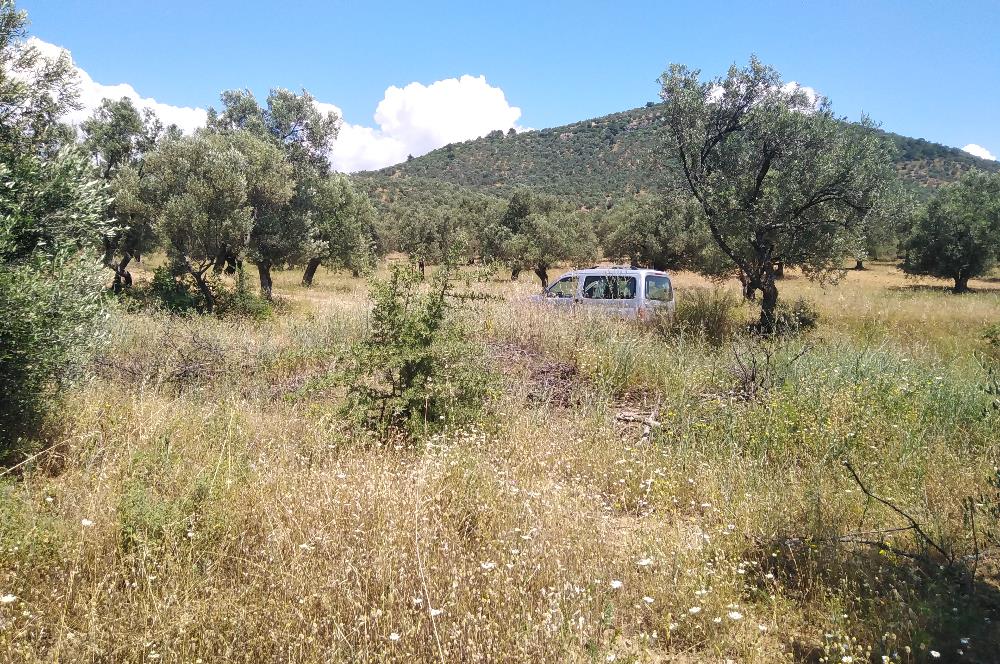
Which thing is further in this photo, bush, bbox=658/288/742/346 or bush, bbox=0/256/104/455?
bush, bbox=658/288/742/346

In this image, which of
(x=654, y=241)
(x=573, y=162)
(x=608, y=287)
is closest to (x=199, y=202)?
(x=608, y=287)

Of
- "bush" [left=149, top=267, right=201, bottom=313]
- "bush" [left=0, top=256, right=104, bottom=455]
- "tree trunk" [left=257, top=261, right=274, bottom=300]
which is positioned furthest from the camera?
"tree trunk" [left=257, top=261, right=274, bottom=300]

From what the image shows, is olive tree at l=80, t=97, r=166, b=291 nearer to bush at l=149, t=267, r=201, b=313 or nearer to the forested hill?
bush at l=149, t=267, r=201, b=313

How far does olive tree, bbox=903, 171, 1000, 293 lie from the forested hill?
40.8 meters

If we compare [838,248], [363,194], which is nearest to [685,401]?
[838,248]

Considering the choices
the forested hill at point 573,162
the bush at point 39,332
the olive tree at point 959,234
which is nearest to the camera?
the bush at point 39,332

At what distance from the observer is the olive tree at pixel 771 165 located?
11.3m

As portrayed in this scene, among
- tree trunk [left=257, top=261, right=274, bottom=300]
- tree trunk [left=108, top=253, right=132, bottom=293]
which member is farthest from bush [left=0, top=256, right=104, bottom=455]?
tree trunk [left=257, top=261, right=274, bottom=300]

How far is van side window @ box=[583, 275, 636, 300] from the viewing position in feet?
41.2

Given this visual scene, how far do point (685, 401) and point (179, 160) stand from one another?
622 inches

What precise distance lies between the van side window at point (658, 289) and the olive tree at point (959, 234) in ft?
87.0

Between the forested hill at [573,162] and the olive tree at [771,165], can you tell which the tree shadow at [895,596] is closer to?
the olive tree at [771,165]

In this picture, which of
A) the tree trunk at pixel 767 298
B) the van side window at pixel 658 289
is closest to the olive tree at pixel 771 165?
the tree trunk at pixel 767 298

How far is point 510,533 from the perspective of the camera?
3.24 meters
